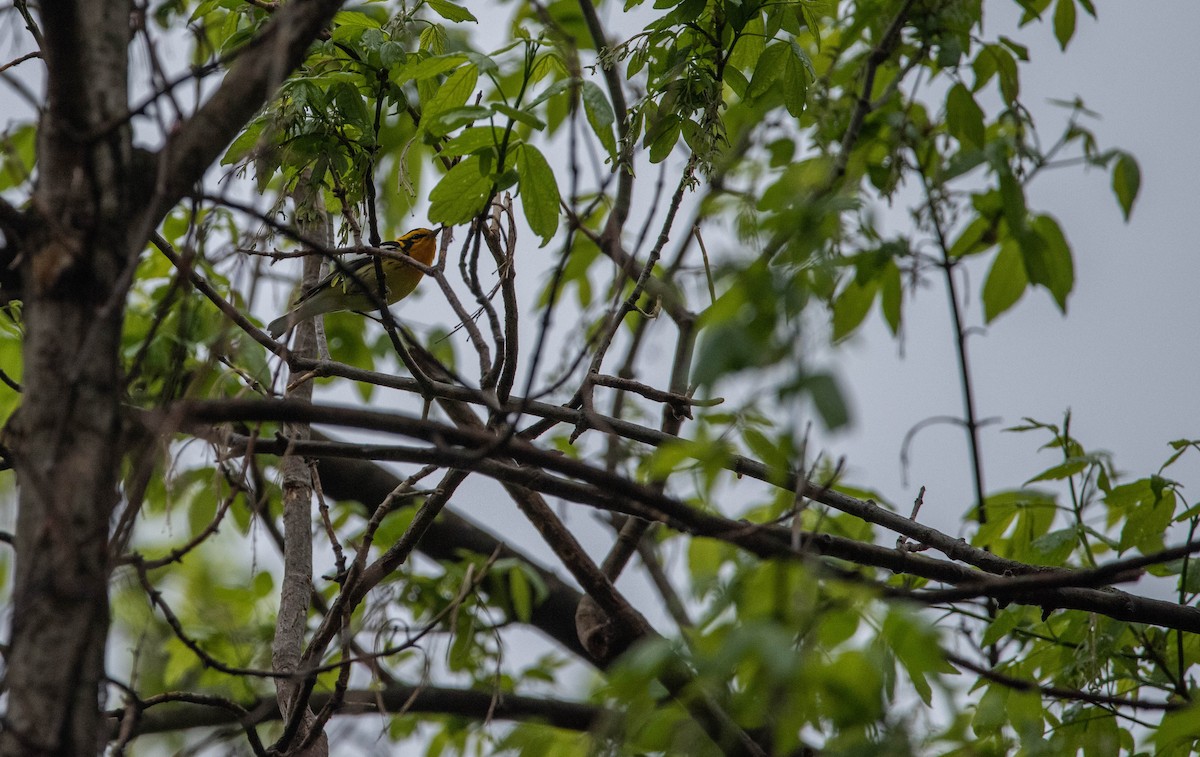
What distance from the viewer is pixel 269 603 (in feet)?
17.3

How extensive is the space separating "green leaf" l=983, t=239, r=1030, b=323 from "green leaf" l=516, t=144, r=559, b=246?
5.14 ft

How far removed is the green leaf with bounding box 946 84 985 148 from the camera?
114 inches

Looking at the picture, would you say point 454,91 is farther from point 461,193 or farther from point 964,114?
point 964,114

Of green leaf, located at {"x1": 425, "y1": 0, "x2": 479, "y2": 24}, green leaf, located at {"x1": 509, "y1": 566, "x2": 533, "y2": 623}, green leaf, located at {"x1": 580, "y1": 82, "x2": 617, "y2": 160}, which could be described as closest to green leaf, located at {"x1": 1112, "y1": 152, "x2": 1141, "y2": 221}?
green leaf, located at {"x1": 580, "y1": 82, "x2": 617, "y2": 160}

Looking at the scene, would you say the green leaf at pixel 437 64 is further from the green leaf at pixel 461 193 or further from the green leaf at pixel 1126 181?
the green leaf at pixel 1126 181

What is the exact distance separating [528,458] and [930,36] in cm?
171

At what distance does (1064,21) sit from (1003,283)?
1.14m

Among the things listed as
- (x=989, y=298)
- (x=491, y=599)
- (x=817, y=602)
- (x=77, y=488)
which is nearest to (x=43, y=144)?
(x=77, y=488)

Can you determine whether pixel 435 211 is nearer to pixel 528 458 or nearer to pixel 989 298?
pixel 528 458

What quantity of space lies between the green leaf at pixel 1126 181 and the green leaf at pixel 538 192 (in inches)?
85.4

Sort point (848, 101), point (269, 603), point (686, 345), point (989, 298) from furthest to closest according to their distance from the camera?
point (269, 603) → point (686, 345) → point (848, 101) → point (989, 298)

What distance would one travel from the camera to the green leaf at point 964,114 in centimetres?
291

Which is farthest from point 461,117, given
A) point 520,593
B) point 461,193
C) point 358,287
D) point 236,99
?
point 520,593

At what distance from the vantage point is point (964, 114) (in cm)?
291
